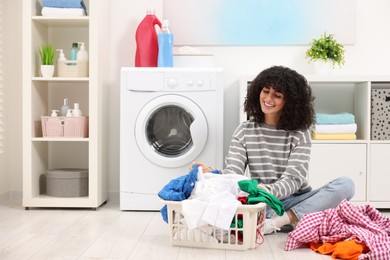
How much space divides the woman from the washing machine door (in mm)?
558

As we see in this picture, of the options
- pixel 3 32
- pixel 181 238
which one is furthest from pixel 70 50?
pixel 181 238

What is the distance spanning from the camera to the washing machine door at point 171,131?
10.7 feet

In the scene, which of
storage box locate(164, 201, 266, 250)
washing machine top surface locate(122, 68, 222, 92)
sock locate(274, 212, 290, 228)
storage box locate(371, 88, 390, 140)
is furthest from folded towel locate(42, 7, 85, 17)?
storage box locate(371, 88, 390, 140)

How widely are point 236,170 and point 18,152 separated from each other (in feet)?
5.92

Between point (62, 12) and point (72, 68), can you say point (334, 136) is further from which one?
point (62, 12)

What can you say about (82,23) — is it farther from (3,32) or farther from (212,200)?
(212,200)

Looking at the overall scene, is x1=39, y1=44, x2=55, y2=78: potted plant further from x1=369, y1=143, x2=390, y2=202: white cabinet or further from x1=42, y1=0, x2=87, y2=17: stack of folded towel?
x1=369, y1=143, x2=390, y2=202: white cabinet

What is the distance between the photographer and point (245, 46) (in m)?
3.80

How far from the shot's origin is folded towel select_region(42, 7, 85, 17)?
335 centimetres

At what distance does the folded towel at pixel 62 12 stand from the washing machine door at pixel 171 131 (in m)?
0.67

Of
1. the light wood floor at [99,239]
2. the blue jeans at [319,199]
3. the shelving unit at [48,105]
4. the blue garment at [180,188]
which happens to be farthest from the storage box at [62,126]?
the blue jeans at [319,199]

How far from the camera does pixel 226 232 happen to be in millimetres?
2383

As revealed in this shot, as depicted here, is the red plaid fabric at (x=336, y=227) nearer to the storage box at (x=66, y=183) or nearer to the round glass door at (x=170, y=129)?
the round glass door at (x=170, y=129)

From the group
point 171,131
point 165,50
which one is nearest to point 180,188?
point 171,131
